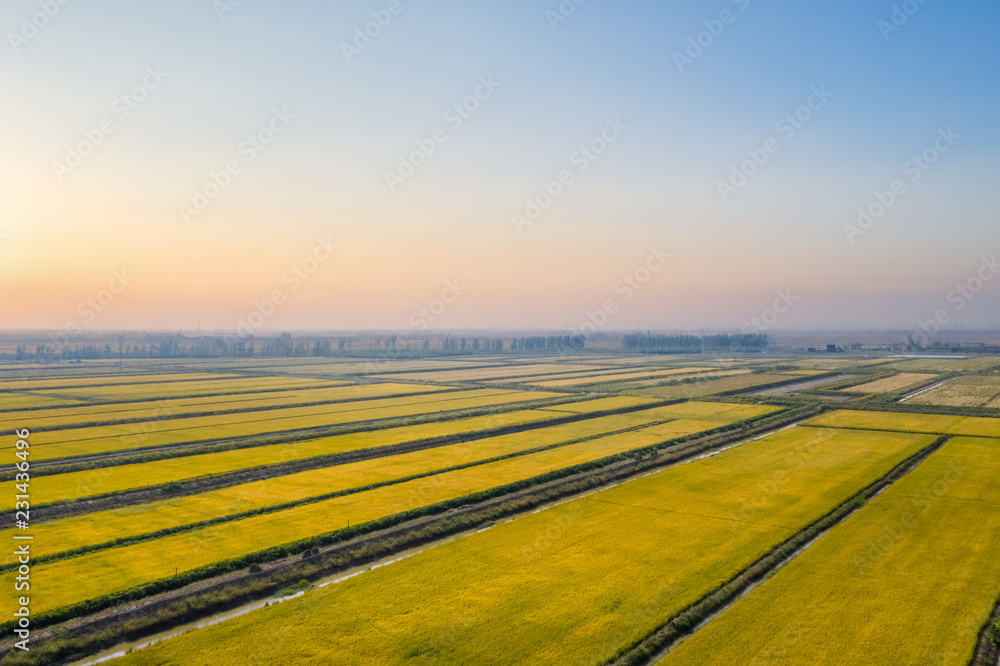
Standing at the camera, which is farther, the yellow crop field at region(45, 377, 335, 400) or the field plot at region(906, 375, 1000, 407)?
the yellow crop field at region(45, 377, 335, 400)

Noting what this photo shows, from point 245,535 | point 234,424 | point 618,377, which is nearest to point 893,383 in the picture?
point 618,377

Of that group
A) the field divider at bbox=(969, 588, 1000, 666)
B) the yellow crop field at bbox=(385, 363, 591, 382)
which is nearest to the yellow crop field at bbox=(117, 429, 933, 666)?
the field divider at bbox=(969, 588, 1000, 666)

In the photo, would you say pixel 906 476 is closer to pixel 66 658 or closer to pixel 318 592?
pixel 318 592

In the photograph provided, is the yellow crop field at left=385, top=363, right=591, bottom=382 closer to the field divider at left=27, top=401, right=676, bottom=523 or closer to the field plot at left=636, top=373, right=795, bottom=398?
the field plot at left=636, top=373, right=795, bottom=398

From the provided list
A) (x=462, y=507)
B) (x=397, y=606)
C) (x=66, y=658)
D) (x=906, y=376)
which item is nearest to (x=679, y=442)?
(x=462, y=507)

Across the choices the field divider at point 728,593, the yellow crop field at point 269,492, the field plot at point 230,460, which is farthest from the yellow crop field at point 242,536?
the field divider at point 728,593

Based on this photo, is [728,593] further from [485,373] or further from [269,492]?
[485,373]
